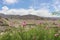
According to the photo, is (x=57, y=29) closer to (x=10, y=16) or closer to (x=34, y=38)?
(x=34, y=38)

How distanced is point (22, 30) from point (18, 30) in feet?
0.29

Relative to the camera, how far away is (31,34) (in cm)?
458

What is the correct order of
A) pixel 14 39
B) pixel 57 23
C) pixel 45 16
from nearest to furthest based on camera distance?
pixel 14 39
pixel 57 23
pixel 45 16

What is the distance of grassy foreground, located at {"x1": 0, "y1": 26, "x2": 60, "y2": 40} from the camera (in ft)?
14.8

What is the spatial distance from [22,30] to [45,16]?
179 centimetres

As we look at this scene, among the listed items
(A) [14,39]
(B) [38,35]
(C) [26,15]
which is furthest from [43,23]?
(C) [26,15]

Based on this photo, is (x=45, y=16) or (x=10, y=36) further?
(x=45, y=16)

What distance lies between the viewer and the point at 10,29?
4.81 metres

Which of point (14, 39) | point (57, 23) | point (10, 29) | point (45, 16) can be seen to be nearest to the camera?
point (14, 39)

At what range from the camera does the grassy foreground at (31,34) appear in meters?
4.50

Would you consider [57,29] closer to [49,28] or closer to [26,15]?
[49,28]

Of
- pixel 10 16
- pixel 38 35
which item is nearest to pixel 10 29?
pixel 38 35

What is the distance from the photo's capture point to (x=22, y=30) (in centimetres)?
468

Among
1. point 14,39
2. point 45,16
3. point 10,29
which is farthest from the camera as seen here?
point 45,16
